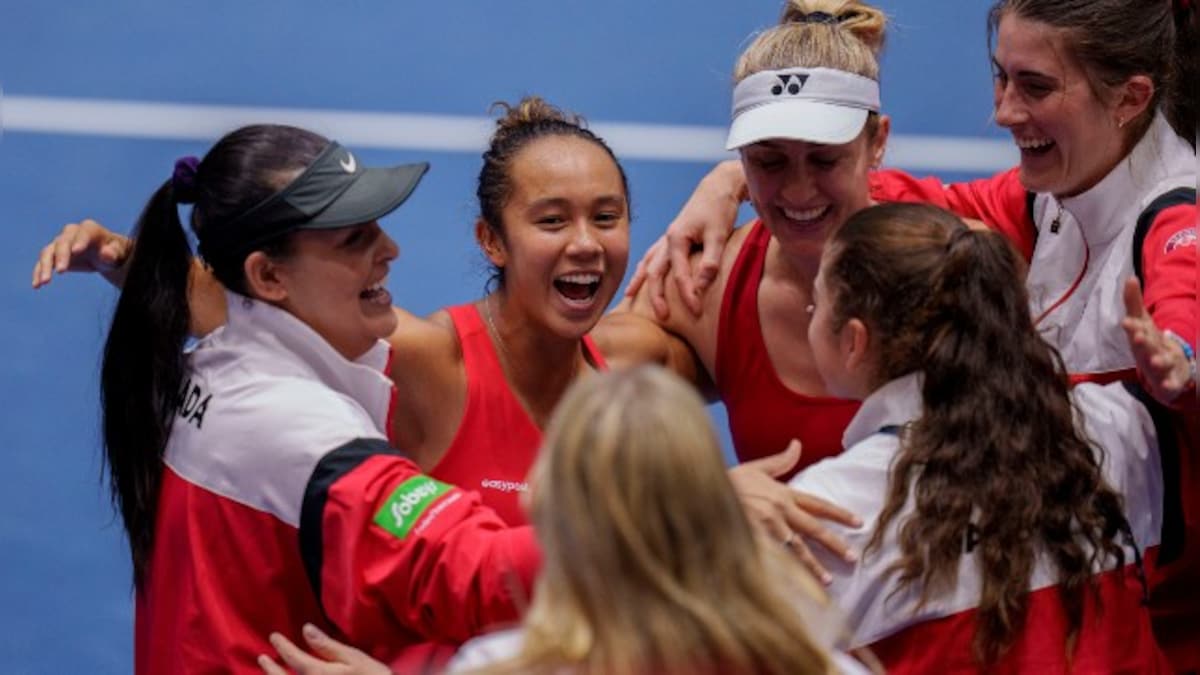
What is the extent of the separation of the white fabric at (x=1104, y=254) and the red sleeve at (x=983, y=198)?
0.26 meters

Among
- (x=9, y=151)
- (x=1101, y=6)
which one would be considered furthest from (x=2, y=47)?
(x=1101, y=6)

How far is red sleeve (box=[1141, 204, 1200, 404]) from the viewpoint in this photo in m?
3.85

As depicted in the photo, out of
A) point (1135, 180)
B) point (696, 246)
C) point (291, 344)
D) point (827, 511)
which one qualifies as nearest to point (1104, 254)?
point (1135, 180)

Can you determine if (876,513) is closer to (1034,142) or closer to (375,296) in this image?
(375,296)

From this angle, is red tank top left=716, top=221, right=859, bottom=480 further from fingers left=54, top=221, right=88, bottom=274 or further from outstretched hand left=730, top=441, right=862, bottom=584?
fingers left=54, top=221, right=88, bottom=274

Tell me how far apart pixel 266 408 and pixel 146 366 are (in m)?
0.34

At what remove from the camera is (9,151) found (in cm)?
700

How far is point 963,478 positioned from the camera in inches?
133

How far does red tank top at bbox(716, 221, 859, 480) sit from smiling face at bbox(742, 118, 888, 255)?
21 centimetres

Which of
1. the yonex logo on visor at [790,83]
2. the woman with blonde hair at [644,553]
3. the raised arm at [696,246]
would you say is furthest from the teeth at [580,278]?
the woman with blonde hair at [644,553]

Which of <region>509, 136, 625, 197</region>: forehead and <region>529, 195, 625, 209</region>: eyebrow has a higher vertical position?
<region>509, 136, 625, 197</region>: forehead

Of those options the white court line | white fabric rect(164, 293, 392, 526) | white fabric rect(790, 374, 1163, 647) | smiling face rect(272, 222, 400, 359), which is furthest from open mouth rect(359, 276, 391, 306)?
the white court line

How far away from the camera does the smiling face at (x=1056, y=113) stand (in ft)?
14.3

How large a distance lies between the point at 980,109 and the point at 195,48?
A: 2775mm
